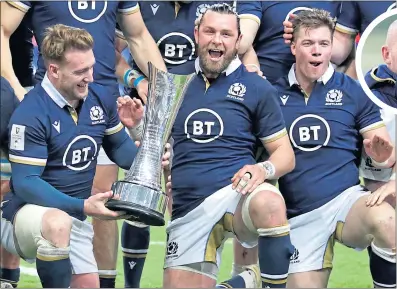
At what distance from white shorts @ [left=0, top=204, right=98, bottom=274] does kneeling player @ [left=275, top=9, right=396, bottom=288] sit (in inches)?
38.1

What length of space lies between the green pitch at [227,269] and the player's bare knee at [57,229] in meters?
1.18

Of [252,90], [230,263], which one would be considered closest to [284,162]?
[252,90]

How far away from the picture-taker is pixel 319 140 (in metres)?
6.06

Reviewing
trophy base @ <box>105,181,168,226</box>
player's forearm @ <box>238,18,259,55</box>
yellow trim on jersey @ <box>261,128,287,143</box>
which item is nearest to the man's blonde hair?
trophy base @ <box>105,181,168,226</box>

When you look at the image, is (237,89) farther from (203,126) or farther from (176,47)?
(176,47)

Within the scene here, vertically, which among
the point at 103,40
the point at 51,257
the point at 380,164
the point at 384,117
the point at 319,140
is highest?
the point at 103,40

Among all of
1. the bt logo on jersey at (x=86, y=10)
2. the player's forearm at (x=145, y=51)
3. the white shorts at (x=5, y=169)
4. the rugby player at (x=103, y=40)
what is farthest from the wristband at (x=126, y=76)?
the white shorts at (x=5, y=169)

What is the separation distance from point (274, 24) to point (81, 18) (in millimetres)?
959

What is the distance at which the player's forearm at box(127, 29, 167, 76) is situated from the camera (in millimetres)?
6176

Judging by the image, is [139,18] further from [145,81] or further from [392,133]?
[392,133]

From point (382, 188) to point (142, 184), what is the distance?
1.13 meters

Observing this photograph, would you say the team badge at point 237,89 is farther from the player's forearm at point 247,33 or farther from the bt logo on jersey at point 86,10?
the bt logo on jersey at point 86,10

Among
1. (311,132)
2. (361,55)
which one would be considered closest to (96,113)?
(311,132)

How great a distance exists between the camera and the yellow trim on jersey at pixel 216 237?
5840 mm
